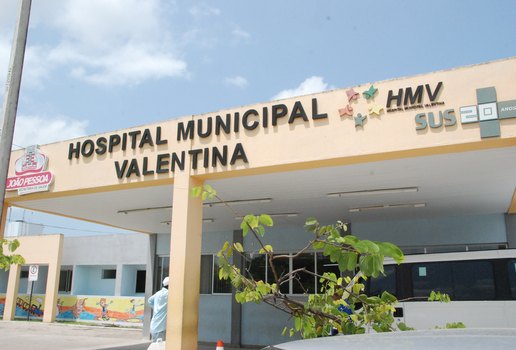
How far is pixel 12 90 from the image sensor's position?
22.7ft

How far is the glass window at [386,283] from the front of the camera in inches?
493

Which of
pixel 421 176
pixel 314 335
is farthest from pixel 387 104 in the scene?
pixel 314 335

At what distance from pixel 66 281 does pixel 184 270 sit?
2688cm

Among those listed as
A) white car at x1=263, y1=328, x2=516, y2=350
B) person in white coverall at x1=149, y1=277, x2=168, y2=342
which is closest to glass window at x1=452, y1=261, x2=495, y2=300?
person in white coverall at x1=149, y1=277, x2=168, y2=342

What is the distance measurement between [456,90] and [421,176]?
2.39 meters

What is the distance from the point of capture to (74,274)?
30297 mm

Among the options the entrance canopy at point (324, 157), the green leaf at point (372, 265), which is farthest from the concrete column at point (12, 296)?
the green leaf at point (372, 265)

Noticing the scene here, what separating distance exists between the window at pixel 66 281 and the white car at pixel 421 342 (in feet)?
108

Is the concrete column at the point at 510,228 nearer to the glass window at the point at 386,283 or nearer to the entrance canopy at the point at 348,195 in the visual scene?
the entrance canopy at the point at 348,195

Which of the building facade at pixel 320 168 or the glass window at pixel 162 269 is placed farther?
the glass window at pixel 162 269

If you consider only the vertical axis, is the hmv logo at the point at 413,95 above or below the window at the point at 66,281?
above

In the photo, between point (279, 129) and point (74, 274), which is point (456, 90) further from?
point (74, 274)

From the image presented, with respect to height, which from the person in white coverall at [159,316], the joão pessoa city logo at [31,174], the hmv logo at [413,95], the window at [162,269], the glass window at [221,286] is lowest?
the person in white coverall at [159,316]

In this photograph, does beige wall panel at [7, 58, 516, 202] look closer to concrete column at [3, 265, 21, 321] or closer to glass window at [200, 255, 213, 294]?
glass window at [200, 255, 213, 294]
